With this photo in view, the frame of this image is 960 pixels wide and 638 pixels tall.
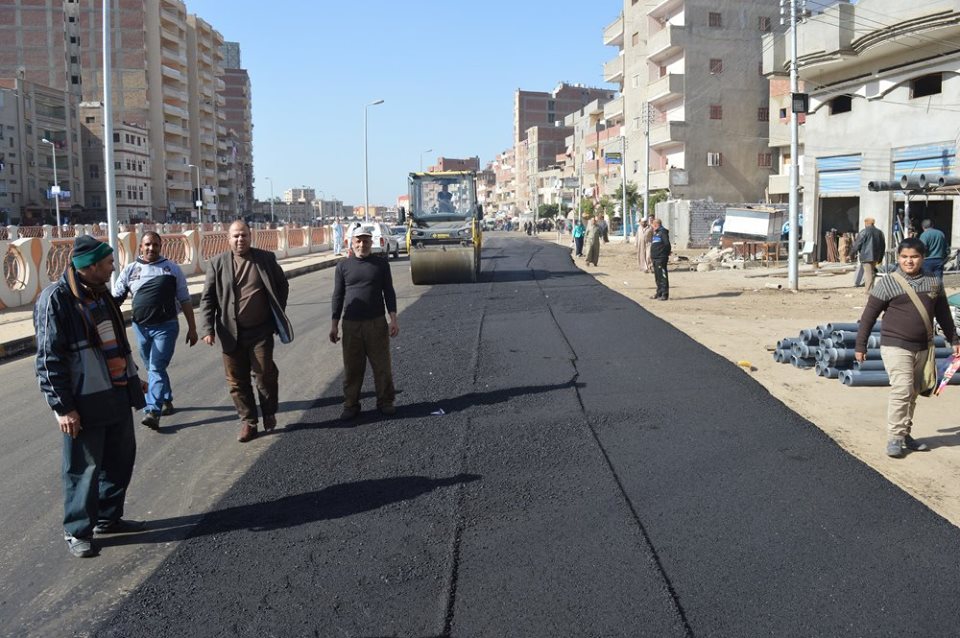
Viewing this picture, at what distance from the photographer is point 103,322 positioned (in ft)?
15.8

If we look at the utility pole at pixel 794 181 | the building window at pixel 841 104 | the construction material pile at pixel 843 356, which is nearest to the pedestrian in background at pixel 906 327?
the construction material pile at pixel 843 356

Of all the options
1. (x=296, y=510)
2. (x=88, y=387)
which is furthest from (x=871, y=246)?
(x=88, y=387)

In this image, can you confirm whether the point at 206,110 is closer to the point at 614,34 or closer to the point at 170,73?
the point at 170,73

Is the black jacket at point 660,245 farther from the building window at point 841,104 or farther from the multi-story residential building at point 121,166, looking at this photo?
the multi-story residential building at point 121,166

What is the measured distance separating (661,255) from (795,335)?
17.7 ft

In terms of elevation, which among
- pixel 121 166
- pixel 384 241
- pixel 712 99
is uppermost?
pixel 712 99

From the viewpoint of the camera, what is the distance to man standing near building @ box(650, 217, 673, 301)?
18.1m

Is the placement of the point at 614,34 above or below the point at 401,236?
above

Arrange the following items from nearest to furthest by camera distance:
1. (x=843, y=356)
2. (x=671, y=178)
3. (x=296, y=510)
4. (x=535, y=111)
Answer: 1. (x=296, y=510)
2. (x=843, y=356)
3. (x=671, y=178)
4. (x=535, y=111)

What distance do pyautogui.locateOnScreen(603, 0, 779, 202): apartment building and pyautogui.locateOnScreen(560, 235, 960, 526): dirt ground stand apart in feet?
91.8

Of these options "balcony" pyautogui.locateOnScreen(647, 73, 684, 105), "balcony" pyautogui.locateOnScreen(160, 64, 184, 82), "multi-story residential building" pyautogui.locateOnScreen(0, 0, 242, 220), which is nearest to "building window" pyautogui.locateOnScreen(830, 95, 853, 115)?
"balcony" pyautogui.locateOnScreen(647, 73, 684, 105)

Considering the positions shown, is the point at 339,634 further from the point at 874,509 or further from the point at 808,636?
the point at 874,509

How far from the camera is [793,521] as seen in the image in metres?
4.98

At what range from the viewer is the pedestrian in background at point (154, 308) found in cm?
752
